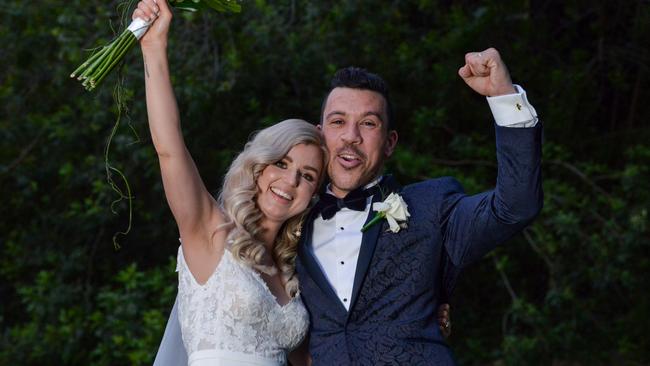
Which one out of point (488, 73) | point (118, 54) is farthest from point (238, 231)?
point (488, 73)

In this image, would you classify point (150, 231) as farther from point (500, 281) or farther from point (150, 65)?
point (150, 65)

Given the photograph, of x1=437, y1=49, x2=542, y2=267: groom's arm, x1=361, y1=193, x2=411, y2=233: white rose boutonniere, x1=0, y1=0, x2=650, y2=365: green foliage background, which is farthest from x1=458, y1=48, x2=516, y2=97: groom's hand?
x1=0, y1=0, x2=650, y2=365: green foliage background

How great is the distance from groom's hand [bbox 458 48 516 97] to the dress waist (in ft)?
3.99

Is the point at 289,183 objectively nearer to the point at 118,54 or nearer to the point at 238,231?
the point at 238,231

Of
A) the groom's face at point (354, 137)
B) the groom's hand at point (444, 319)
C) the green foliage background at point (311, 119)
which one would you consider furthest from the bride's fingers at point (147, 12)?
the green foliage background at point (311, 119)

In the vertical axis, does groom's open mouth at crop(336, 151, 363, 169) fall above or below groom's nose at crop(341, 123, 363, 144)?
below

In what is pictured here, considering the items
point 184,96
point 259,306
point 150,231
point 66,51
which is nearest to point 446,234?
point 259,306

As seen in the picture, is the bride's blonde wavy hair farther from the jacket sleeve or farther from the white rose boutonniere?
the jacket sleeve

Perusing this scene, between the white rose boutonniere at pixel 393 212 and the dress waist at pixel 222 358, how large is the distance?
0.58m

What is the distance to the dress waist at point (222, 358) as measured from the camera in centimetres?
380

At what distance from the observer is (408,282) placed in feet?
12.3

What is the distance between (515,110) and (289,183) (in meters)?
0.99

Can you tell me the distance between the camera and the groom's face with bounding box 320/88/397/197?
13.2 feet

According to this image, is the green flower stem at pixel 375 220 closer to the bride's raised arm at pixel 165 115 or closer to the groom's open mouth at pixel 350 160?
the groom's open mouth at pixel 350 160
